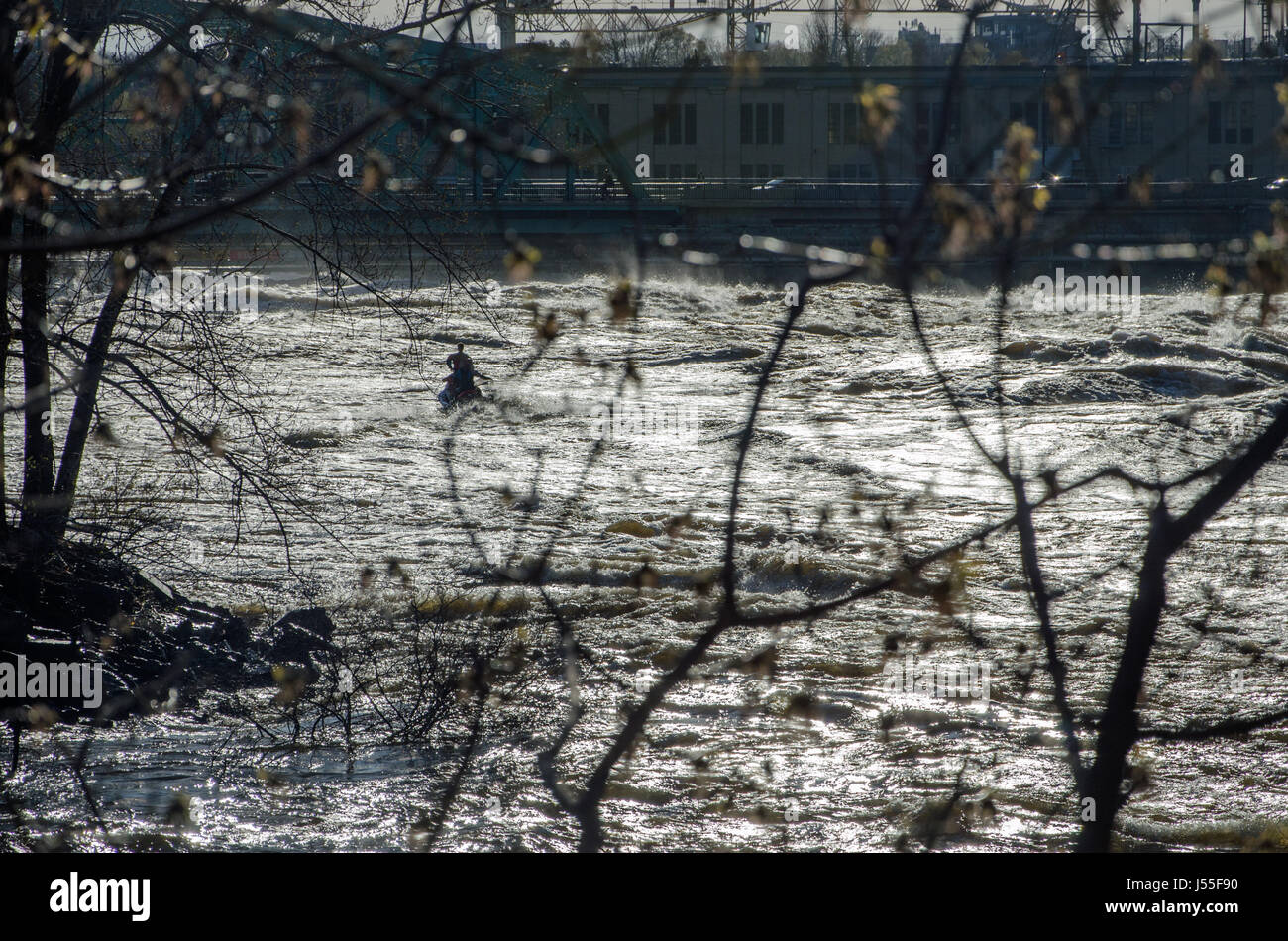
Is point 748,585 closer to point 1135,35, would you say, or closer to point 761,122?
point 1135,35

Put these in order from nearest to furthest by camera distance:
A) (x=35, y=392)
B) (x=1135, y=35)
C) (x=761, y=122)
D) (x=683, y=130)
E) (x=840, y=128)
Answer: (x=1135, y=35)
(x=35, y=392)
(x=840, y=128)
(x=761, y=122)
(x=683, y=130)

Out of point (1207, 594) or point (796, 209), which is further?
point (796, 209)

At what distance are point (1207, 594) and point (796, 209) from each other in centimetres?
3119

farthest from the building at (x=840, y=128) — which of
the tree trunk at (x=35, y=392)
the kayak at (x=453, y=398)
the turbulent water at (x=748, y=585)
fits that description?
the tree trunk at (x=35, y=392)

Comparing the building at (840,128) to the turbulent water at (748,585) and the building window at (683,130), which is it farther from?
the turbulent water at (748,585)

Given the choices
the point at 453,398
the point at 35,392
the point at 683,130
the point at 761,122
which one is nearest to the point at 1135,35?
the point at 35,392

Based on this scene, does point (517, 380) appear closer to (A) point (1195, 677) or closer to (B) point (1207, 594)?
(B) point (1207, 594)

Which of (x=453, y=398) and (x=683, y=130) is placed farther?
(x=683, y=130)

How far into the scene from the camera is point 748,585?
13.6m

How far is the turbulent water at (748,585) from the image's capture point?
771cm

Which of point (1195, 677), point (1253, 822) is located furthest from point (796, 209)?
point (1253, 822)

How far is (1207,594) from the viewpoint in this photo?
43.1 feet
